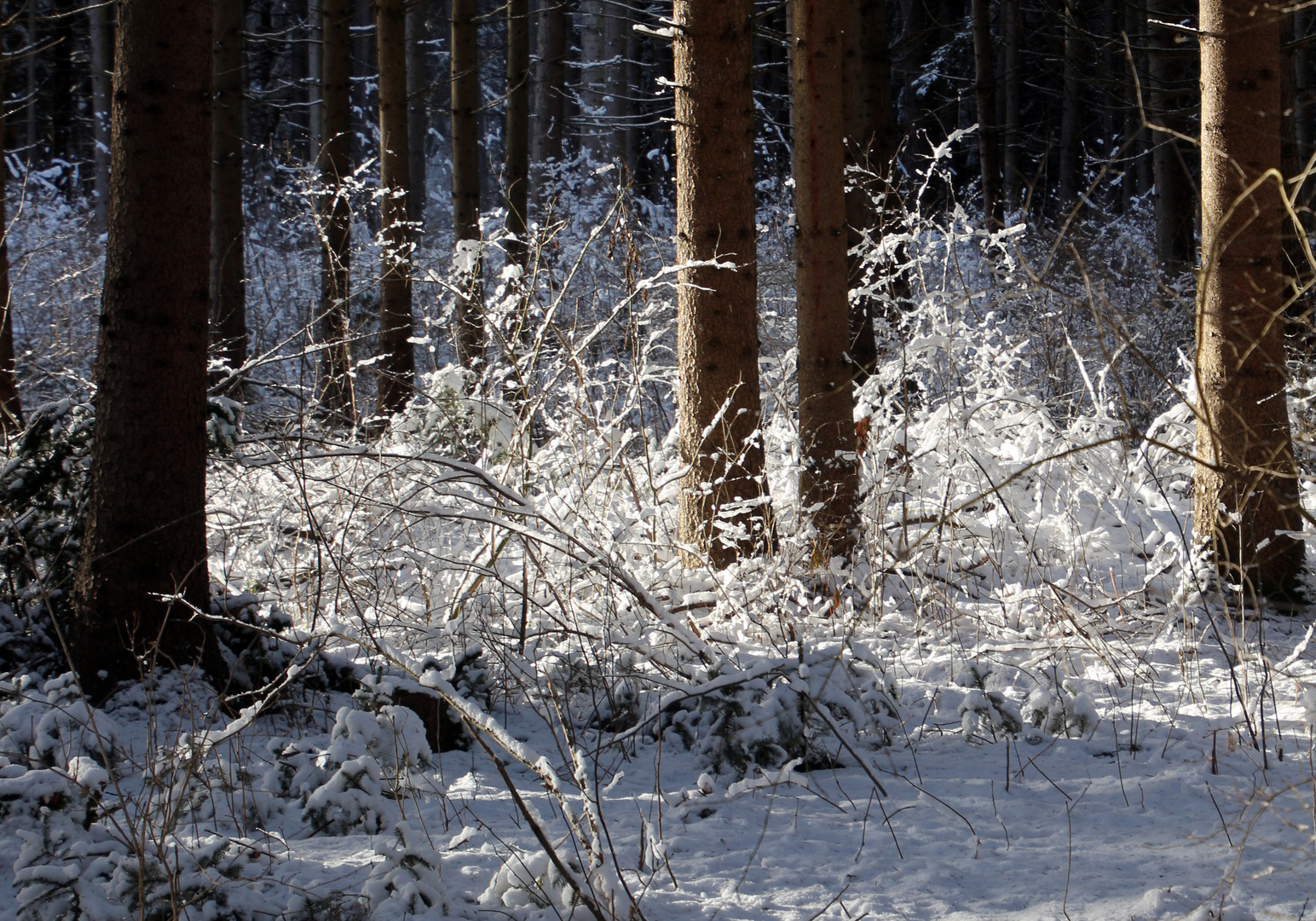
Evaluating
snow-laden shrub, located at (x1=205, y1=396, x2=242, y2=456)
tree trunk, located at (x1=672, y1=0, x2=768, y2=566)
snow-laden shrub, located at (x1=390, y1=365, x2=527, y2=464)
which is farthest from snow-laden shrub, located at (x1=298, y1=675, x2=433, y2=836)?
tree trunk, located at (x1=672, y1=0, x2=768, y2=566)

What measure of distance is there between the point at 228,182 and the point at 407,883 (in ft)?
28.6

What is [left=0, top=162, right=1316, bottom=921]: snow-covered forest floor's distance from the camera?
196 cm

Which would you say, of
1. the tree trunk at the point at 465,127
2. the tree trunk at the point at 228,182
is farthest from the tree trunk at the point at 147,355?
the tree trunk at the point at 228,182

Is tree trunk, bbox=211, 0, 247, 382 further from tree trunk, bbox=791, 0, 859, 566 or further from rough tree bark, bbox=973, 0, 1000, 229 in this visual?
rough tree bark, bbox=973, 0, 1000, 229

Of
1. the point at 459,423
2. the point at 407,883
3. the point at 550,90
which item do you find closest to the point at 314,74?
the point at 550,90

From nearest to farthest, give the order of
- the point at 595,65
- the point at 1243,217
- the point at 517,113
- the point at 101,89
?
1. the point at 1243,217
2. the point at 517,113
3. the point at 595,65
4. the point at 101,89

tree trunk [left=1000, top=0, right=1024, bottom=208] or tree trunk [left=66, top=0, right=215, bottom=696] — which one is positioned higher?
tree trunk [left=1000, top=0, right=1024, bottom=208]

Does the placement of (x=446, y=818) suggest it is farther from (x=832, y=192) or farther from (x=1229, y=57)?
(x=1229, y=57)

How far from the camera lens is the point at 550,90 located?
55.4 ft

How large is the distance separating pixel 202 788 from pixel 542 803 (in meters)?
0.84

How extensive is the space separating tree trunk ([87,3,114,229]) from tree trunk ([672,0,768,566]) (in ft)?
43.0

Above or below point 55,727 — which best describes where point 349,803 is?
below

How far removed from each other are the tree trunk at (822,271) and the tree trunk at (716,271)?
0.26 metres

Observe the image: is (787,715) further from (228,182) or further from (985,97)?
(985,97)
